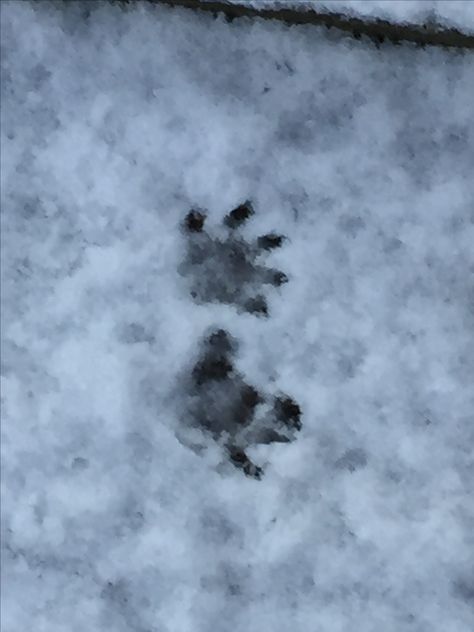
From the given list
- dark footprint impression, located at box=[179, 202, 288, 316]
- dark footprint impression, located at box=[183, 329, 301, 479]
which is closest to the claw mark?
dark footprint impression, located at box=[179, 202, 288, 316]

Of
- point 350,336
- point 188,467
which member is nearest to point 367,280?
point 350,336

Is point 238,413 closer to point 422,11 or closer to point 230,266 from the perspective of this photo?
point 230,266

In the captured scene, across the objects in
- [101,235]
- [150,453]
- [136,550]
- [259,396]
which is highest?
[101,235]

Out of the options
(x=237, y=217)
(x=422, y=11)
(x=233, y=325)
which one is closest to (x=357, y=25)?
(x=422, y=11)

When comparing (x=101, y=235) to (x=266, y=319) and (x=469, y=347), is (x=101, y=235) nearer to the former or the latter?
(x=266, y=319)

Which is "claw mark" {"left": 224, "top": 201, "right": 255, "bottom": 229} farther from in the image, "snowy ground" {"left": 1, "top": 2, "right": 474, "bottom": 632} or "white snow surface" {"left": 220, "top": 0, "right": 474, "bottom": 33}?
"white snow surface" {"left": 220, "top": 0, "right": 474, "bottom": 33}

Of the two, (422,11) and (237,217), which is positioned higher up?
(422,11)
